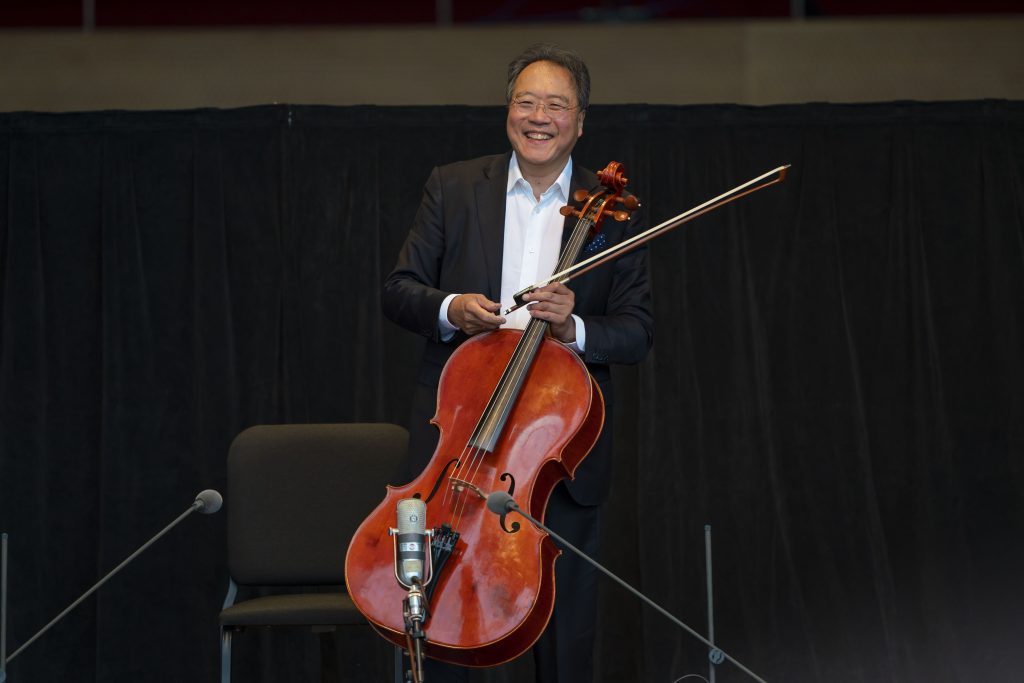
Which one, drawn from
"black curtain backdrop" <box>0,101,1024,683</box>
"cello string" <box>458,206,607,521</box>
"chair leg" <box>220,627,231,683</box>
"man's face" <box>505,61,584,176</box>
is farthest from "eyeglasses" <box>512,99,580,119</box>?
"black curtain backdrop" <box>0,101,1024,683</box>

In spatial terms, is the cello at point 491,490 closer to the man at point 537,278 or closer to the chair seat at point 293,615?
the man at point 537,278

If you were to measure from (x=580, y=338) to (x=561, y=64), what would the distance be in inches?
22.7

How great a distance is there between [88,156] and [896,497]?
303 cm

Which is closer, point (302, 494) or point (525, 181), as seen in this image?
point (525, 181)

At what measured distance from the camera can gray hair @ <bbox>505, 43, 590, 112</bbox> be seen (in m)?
2.60

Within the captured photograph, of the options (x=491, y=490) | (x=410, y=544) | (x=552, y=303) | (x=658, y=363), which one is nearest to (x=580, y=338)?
(x=552, y=303)

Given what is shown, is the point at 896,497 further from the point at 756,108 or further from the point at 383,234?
the point at 383,234

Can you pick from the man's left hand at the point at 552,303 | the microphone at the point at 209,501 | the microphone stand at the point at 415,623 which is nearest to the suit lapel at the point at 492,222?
the man's left hand at the point at 552,303

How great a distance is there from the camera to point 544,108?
2.55m

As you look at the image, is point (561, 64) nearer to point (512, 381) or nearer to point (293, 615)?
point (512, 381)

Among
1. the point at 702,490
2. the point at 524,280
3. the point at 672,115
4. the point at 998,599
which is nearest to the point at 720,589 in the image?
the point at 702,490

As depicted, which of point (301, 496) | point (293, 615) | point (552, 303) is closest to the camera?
point (552, 303)

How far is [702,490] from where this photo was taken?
434 centimetres

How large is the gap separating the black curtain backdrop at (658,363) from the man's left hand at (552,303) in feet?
6.70
